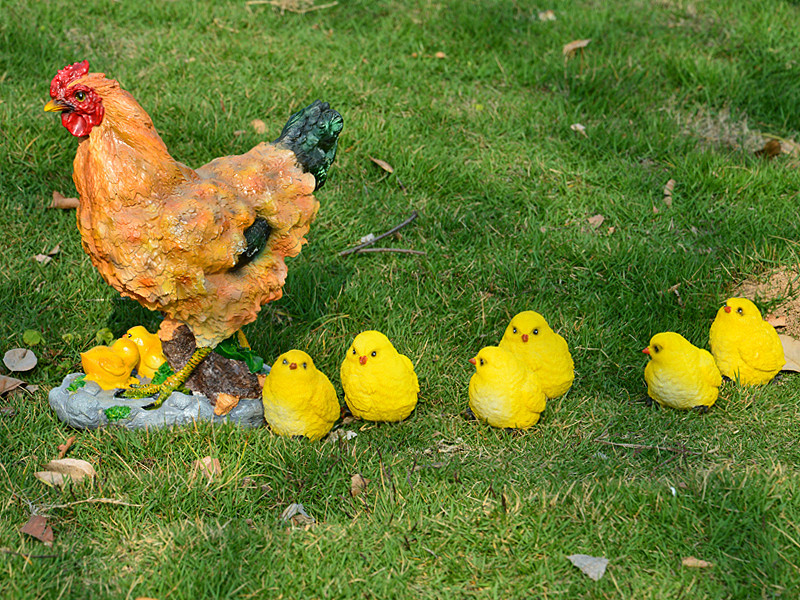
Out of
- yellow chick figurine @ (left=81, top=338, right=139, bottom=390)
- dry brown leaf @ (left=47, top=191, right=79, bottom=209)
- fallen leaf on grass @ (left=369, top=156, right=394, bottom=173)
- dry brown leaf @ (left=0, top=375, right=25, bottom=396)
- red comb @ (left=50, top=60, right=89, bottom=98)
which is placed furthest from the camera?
fallen leaf on grass @ (left=369, top=156, right=394, bottom=173)

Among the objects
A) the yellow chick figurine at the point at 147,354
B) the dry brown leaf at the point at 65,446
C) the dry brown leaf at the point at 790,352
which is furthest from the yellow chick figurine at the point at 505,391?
the dry brown leaf at the point at 65,446

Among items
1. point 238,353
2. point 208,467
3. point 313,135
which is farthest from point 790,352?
point 208,467

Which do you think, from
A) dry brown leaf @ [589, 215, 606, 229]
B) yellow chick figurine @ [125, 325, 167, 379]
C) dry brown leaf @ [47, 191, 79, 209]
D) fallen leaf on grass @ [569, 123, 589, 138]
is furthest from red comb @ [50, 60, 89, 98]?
fallen leaf on grass @ [569, 123, 589, 138]

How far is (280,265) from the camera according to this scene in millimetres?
4059

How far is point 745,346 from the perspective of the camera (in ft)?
14.4

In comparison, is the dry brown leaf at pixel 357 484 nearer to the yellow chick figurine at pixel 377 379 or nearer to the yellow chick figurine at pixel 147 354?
the yellow chick figurine at pixel 377 379

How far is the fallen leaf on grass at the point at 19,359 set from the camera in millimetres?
4434

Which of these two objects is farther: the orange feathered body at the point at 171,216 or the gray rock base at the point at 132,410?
the gray rock base at the point at 132,410

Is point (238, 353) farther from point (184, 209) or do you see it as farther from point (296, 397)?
point (184, 209)

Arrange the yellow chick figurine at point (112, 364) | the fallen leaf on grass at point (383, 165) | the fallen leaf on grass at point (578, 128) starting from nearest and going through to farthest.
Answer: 1. the yellow chick figurine at point (112, 364)
2. the fallen leaf on grass at point (383, 165)
3. the fallen leaf on grass at point (578, 128)

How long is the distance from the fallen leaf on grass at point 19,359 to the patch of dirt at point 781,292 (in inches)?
169

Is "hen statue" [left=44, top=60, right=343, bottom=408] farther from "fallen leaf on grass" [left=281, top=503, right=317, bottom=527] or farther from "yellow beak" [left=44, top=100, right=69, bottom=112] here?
"fallen leaf on grass" [left=281, top=503, right=317, bottom=527]

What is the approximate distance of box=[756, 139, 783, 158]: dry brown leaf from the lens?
6066 mm

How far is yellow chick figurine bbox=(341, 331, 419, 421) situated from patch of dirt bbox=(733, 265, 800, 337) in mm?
2406
